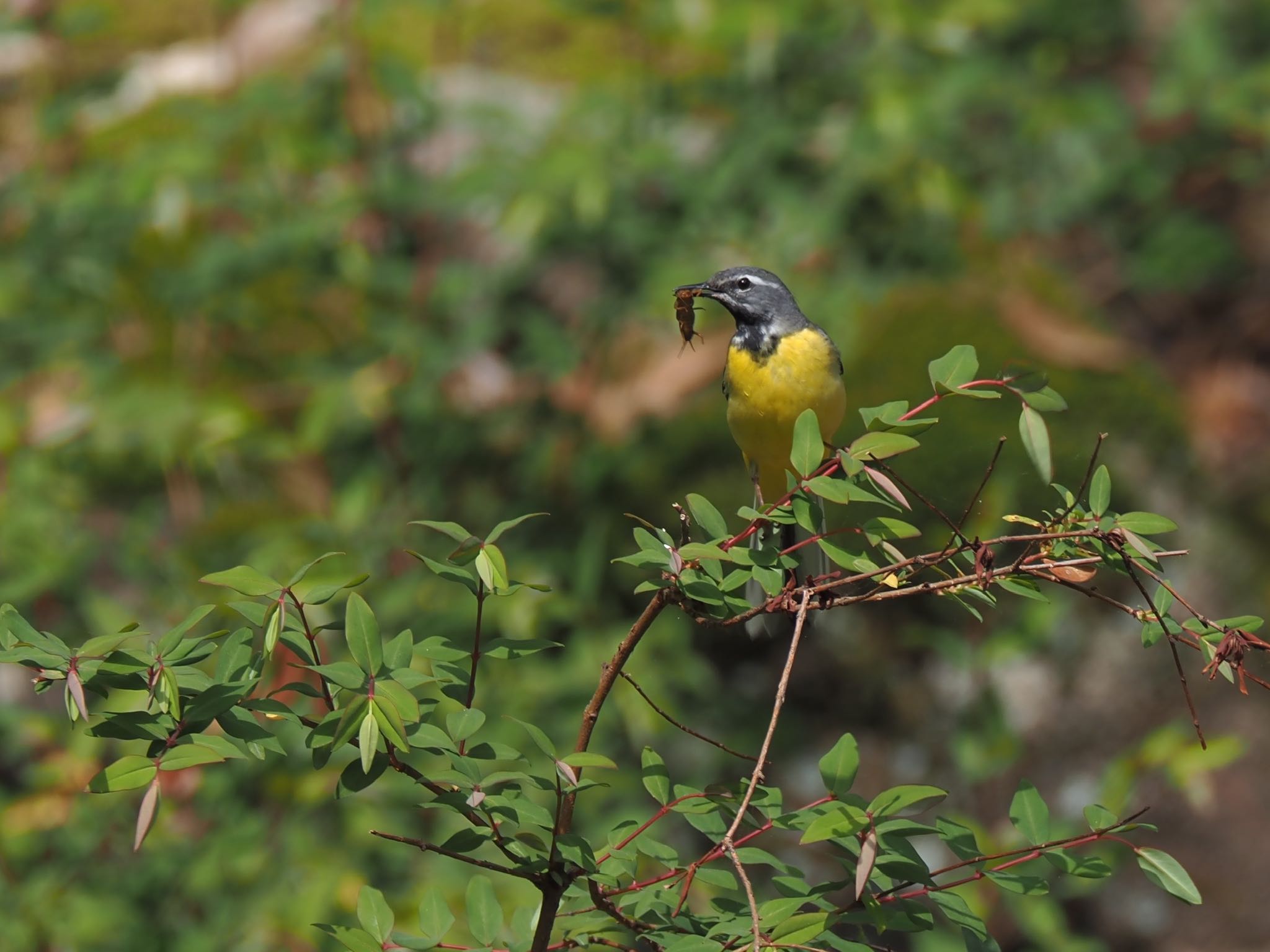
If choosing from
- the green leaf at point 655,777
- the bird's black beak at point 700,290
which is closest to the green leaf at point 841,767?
the green leaf at point 655,777

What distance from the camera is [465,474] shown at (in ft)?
15.1

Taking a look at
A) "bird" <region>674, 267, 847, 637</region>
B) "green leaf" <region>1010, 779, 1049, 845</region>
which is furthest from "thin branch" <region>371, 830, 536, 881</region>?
"bird" <region>674, 267, 847, 637</region>

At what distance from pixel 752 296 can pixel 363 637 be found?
1.64 meters

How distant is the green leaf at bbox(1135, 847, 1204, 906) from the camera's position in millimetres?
1333

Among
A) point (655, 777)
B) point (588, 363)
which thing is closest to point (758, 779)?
point (655, 777)

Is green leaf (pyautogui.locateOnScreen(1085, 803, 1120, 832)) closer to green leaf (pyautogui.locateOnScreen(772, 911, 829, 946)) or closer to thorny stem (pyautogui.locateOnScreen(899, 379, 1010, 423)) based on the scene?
green leaf (pyautogui.locateOnScreen(772, 911, 829, 946))

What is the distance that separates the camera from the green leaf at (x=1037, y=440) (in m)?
1.43

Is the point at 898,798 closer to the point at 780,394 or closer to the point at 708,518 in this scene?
the point at 708,518

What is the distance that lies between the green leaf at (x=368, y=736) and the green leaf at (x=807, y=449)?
0.54m

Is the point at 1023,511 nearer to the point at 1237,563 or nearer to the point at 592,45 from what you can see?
the point at 1237,563

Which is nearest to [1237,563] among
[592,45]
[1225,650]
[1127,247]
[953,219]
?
[953,219]

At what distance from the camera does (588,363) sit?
4.68 metres

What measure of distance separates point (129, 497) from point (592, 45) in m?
3.54

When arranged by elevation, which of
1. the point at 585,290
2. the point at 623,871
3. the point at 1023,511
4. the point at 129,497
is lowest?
the point at 129,497
